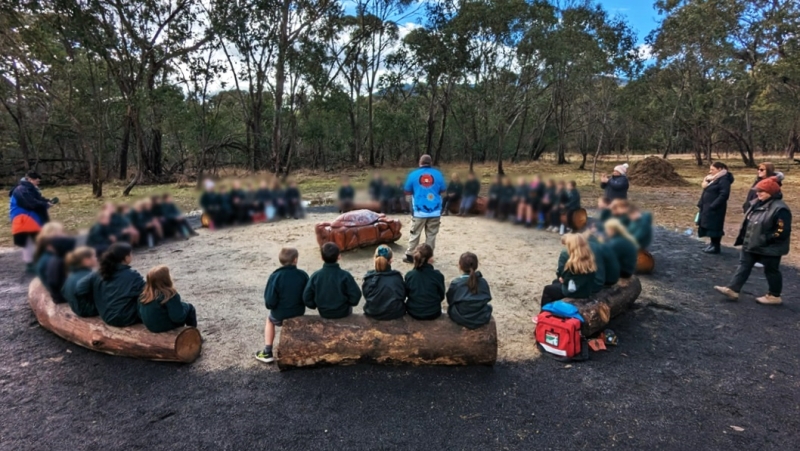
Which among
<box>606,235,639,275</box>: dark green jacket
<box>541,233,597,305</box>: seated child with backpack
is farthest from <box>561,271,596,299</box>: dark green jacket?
<box>606,235,639,275</box>: dark green jacket

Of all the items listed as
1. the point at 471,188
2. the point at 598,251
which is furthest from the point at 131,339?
the point at 471,188

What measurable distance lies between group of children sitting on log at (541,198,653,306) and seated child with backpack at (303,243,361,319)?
2.31 meters

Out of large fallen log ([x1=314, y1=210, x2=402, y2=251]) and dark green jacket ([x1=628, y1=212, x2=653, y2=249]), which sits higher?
dark green jacket ([x1=628, y1=212, x2=653, y2=249])

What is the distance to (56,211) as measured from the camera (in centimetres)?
1194

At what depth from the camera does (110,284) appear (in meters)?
4.00

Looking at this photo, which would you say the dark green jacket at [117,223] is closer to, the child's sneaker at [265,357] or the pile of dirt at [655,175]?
the child's sneaker at [265,357]

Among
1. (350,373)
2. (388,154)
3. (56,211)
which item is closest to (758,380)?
(350,373)

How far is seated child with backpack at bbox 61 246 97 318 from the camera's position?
12.4ft

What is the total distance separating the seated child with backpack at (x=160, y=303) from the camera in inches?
150

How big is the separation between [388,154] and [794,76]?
2813 centimetres

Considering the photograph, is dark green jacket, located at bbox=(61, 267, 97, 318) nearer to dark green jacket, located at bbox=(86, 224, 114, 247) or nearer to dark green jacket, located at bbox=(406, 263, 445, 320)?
dark green jacket, located at bbox=(86, 224, 114, 247)

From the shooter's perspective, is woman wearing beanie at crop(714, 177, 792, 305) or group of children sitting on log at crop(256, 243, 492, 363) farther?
woman wearing beanie at crop(714, 177, 792, 305)

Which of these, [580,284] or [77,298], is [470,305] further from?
[77,298]

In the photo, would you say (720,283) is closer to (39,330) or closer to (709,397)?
(709,397)
